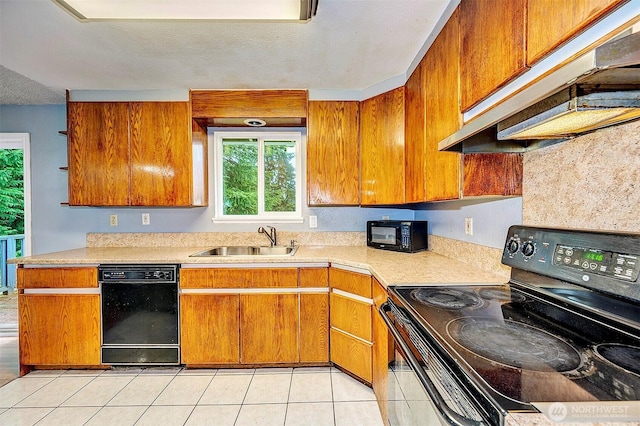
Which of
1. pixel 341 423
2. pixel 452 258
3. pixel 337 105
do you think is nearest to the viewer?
pixel 341 423

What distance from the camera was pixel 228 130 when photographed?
268 centimetres

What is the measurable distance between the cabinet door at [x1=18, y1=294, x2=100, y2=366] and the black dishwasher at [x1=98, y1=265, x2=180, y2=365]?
0.10 metres

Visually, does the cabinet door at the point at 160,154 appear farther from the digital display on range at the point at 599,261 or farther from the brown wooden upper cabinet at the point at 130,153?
the digital display on range at the point at 599,261

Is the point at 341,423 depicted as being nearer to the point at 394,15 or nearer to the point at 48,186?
the point at 394,15

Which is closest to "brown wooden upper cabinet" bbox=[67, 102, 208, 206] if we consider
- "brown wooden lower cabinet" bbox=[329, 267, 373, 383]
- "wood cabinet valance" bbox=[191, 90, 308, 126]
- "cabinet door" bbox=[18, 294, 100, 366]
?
"wood cabinet valance" bbox=[191, 90, 308, 126]

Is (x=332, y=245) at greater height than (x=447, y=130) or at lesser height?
lesser

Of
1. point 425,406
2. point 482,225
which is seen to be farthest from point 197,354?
point 482,225

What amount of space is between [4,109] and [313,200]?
10.2ft

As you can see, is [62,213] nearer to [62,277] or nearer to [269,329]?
[62,277]

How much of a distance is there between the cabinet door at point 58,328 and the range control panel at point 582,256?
2681 millimetres

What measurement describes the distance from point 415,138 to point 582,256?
1134 mm

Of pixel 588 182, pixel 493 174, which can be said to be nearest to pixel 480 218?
pixel 493 174

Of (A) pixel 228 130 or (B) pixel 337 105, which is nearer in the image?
(B) pixel 337 105

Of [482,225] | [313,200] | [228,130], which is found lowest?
[482,225]
